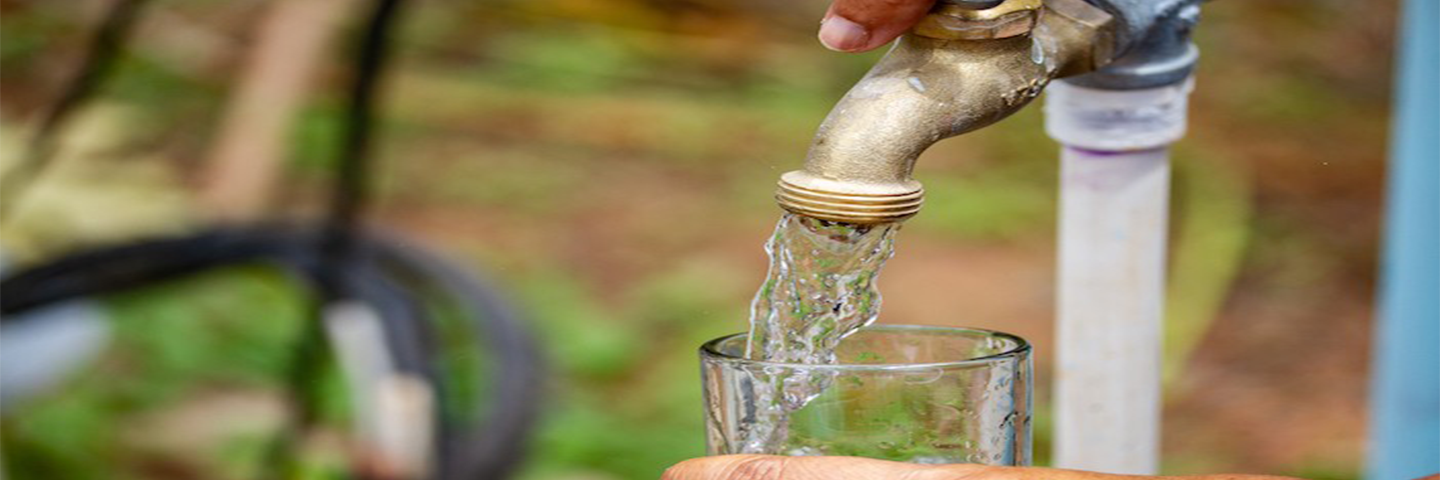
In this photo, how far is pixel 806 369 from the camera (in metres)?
0.57

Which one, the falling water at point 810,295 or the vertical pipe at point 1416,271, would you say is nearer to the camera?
the falling water at point 810,295

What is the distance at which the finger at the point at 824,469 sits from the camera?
564 mm

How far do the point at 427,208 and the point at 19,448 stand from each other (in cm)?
57

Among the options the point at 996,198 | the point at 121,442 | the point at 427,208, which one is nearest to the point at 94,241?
the point at 121,442

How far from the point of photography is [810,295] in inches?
25.4

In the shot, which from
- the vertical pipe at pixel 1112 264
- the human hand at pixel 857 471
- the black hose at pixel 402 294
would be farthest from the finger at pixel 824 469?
the black hose at pixel 402 294

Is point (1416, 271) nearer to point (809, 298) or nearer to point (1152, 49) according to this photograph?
point (1152, 49)

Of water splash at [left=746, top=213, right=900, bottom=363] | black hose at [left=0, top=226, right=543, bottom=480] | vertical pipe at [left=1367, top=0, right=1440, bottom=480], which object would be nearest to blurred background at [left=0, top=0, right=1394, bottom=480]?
black hose at [left=0, top=226, right=543, bottom=480]

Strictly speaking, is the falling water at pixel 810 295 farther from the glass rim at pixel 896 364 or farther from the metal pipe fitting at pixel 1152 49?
the metal pipe fitting at pixel 1152 49

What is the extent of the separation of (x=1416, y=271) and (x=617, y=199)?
1.36 metres

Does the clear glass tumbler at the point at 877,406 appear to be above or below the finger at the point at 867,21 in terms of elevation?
below

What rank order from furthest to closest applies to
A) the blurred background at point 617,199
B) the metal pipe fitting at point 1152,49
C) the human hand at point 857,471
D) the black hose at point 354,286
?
the blurred background at point 617,199, the black hose at point 354,286, the metal pipe fitting at point 1152,49, the human hand at point 857,471

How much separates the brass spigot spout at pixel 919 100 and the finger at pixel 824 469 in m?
0.08

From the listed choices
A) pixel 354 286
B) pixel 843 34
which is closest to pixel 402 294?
pixel 354 286
